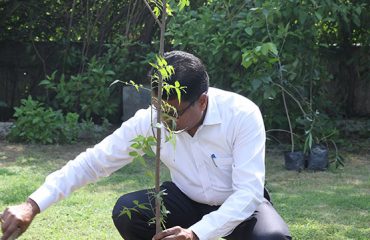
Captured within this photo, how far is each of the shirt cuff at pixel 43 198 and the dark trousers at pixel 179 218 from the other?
0.37 m

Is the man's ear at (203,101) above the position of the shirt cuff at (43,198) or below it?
above

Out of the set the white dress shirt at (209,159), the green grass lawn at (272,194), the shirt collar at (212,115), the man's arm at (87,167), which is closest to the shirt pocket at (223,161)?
the white dress shirt at (209,159)

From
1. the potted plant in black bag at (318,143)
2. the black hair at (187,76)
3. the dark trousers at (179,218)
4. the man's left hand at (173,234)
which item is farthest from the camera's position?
the potted plant in black bag at (318,143)

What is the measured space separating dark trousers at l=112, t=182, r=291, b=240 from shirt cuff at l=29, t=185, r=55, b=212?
0.37 m

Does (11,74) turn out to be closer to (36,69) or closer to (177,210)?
(36,69)

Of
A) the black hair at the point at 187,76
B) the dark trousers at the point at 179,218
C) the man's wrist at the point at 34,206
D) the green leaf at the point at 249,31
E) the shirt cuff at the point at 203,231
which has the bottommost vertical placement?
the dark trousers at the point at 179,218

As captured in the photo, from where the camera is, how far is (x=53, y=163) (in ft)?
22.8

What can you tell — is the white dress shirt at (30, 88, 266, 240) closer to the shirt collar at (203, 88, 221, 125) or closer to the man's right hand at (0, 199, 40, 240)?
the shirt collar at (203, 88, 221, 125)

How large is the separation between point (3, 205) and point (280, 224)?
2648 mm

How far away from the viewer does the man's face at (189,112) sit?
3016 millimetres

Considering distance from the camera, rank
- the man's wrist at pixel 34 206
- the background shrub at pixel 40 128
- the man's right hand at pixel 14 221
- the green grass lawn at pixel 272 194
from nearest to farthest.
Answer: the man's right hand at pixel 14 221 → the man's wrist at pixel 34 206 → the green grass lawn at pixel 272 194 → the background shrub at pixel 40 128

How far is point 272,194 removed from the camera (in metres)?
5.70

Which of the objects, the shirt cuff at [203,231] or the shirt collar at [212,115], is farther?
the shirt collar at [212,115]

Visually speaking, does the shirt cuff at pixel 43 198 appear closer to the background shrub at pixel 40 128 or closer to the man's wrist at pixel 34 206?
the man's wrist at pixel 34 206
